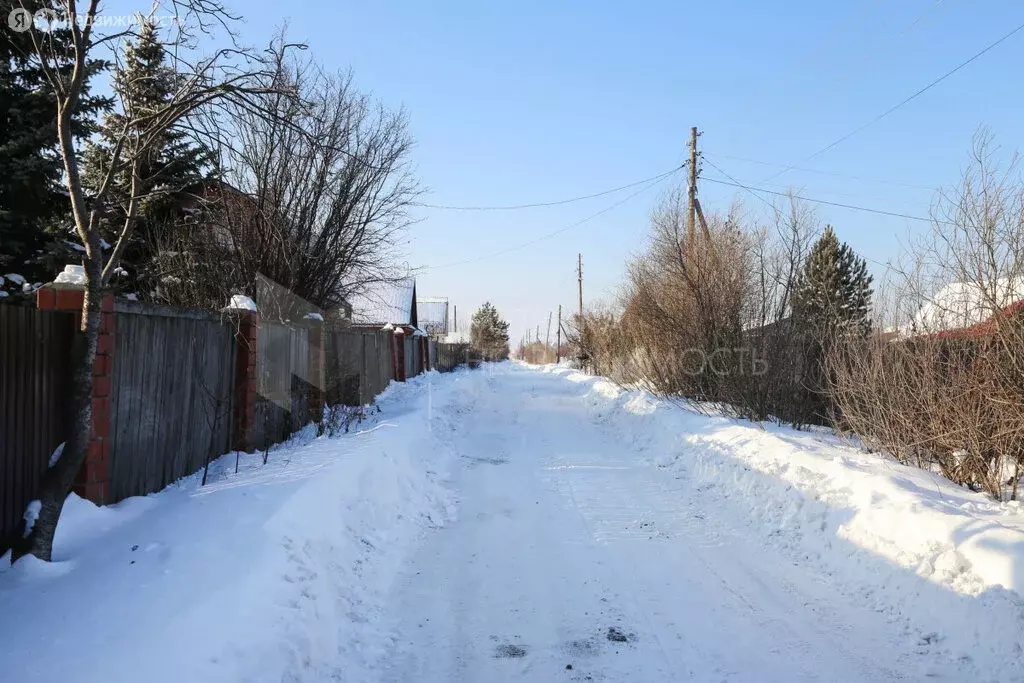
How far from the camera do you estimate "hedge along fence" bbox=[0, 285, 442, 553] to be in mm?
4027

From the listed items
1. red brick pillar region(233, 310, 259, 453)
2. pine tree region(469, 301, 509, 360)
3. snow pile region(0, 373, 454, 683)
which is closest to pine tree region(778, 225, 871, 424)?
snow pile region(0, 373, 454, 683)

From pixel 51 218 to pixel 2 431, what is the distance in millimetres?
10478

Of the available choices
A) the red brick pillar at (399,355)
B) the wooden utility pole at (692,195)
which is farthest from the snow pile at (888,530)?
the red brick pillar at (399,355)

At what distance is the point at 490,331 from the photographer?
72.1 metres

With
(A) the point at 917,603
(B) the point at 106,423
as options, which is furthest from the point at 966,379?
(B) the point at 106,423

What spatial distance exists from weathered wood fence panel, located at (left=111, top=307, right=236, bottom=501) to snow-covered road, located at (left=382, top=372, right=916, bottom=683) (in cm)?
248

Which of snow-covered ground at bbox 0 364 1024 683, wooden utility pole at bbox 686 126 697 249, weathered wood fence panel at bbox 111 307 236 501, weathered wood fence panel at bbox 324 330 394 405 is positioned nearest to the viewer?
snow-covered ground at bbox 0 364 1024 683

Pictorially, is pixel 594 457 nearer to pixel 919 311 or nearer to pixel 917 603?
pixel 919 311

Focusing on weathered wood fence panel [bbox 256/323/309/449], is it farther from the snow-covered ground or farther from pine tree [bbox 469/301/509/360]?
pine tree [bbox 469/301/509/360]

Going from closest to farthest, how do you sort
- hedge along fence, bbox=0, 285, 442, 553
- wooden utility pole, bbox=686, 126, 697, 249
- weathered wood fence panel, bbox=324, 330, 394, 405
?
hedge along fence, bbox=0, 285, 442, 553 → weathered wood fence panel, bbox=324, 330, 394, 405 → wooden utility pole, bbox=686, 126, 697, 249

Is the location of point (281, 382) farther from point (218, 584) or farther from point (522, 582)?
point (218, 584)

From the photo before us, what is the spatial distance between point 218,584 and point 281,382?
230 inches

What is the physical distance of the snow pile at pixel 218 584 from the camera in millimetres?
2930

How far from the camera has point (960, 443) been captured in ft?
19.6
